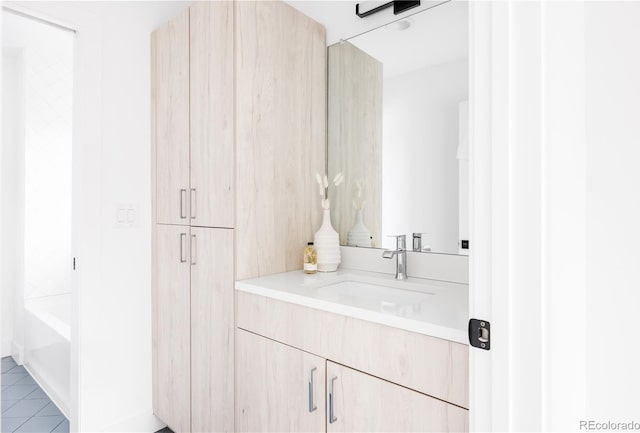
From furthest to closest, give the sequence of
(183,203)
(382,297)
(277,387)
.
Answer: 1. (183,203)
2. (382,297)
3. (277,387)

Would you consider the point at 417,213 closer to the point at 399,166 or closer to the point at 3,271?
the point at 399,166

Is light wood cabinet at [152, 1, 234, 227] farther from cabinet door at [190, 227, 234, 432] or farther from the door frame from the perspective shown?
the door frame

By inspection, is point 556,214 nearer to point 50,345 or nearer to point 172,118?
point 172,118

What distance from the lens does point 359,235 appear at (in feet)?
6.02

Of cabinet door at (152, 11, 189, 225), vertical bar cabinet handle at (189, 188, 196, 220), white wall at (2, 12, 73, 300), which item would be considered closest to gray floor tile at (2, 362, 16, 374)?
white wall at (2, 12, 73, 300)

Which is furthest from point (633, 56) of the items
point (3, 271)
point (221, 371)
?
point (3, 271)

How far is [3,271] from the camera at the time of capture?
2992mm

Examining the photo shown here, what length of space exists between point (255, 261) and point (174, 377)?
0.81m

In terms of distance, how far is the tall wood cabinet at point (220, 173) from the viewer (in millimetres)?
1536

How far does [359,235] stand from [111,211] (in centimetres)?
126

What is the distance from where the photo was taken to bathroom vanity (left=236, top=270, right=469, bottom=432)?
0.96 meters

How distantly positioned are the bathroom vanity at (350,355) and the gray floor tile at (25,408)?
156cm

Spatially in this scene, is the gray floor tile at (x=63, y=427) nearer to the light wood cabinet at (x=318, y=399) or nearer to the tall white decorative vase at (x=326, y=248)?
the light wood cabinet at (x=318, y=399)

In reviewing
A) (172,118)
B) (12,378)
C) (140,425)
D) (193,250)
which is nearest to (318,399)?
(193,250)
